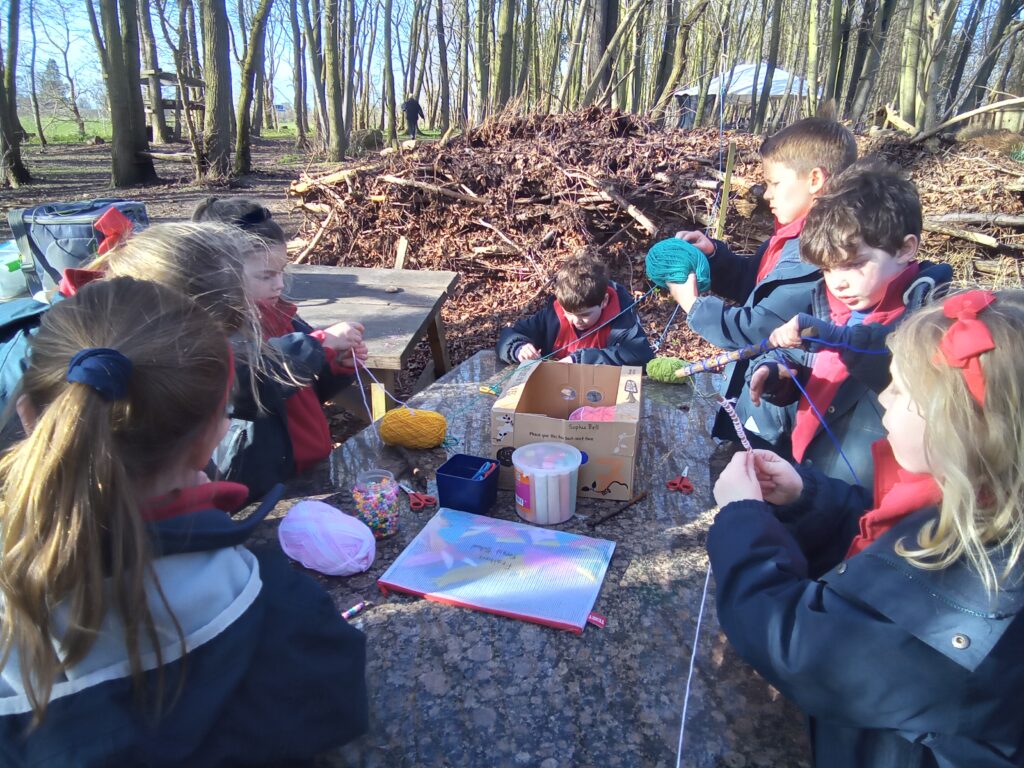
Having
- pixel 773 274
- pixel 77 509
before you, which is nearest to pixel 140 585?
pixel 77 509

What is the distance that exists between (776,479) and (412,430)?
3.63ft

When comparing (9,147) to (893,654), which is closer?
(893,654)

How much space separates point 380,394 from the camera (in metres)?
3.31

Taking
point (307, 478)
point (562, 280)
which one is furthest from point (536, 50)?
point (307, 478)

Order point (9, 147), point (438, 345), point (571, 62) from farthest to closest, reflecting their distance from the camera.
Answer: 1. point (9, 147)
2. point (571, 62)
3. point (438, 345)

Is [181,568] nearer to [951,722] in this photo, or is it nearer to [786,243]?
[951,722]

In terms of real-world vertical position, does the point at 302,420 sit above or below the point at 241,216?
below

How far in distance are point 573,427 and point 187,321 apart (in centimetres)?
100

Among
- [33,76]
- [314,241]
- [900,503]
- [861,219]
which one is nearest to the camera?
[900,503]

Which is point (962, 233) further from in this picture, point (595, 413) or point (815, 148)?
point (595, 413)

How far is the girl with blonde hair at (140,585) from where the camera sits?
86 centimetres

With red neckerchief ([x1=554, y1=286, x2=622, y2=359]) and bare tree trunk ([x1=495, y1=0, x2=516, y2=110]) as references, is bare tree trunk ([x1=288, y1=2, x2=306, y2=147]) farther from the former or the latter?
red neckerchief ([x1=554, y1=286, x2=622, y2=359])

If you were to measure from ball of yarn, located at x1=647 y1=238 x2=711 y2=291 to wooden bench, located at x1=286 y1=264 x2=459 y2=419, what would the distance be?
4.25 feet

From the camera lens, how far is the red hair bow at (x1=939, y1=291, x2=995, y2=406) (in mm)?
968
